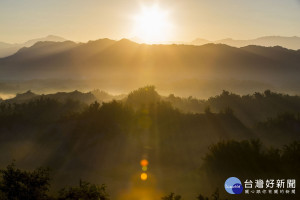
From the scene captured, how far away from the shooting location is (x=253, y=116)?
47.3 m

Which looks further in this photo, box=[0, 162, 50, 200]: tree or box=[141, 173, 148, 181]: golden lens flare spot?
box=[141, 173, 148, 181]: golden lens flare spot

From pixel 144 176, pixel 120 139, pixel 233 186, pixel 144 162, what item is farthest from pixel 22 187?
pixel 120 139

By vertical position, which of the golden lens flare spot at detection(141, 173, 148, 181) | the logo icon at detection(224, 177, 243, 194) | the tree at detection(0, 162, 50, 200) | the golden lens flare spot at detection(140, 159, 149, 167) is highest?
the golden lens flare spot at detection(140, 159, 149, 167)

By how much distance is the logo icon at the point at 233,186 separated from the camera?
17.0m

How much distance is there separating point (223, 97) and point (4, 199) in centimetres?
4752

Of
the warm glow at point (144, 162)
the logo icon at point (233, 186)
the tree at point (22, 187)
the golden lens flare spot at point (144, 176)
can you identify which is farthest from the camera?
the warm glow at point (144, 162)

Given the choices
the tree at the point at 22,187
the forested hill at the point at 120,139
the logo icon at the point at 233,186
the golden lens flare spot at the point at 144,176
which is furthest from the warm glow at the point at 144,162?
the tree at the point at 22,187

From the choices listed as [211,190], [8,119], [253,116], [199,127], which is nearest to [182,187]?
[211,190]

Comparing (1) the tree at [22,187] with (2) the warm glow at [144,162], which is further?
(2) the warm glow at [144,162]

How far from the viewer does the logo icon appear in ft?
55.8

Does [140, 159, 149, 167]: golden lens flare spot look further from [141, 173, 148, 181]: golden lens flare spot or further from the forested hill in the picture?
[141, 173, 148, 181]: golden lens flare spot

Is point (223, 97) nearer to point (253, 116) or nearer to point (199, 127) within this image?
point (253, 116)

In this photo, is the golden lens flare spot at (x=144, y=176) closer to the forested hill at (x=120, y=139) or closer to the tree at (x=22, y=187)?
the forested hill at (x=120, y=139)

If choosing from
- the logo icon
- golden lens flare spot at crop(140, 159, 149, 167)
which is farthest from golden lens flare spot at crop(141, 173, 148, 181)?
the logo icon
